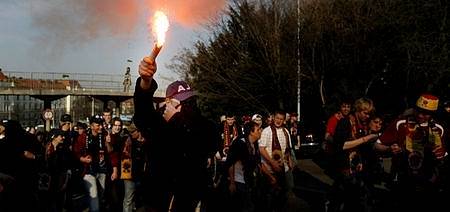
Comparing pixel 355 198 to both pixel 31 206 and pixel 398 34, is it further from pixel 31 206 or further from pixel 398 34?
pixel 398 34

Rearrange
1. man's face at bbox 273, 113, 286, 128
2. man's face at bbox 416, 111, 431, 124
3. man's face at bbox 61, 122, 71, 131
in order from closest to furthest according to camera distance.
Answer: man's face at bbox 416, 111, 431, 124 < man's face at bbox 273, 113, 286, 128 < man's face at bbox 61, 122, 71, 131

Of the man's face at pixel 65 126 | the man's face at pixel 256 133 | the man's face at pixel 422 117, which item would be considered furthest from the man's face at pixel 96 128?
the man's face at pixel 422 117

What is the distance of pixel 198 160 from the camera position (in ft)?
14.8

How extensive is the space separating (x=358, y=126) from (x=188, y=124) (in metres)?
4.37

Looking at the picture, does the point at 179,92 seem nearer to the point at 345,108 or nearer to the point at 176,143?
the point at 176,143

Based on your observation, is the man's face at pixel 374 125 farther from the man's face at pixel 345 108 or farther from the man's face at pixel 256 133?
the man's face at pixel 256 133

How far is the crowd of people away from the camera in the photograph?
4.34 metres

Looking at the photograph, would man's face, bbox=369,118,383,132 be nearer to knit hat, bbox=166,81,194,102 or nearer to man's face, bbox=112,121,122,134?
knit hat, bbox=166,81,194,102

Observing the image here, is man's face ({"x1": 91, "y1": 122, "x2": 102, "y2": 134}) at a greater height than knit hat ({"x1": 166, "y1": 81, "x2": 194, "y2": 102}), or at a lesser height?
lesser

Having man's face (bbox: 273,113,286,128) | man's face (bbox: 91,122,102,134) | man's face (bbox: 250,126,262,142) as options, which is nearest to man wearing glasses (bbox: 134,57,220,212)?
man's face (bbox: 250,126,262,142)

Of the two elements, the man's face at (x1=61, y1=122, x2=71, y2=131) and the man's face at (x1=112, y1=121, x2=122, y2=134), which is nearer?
the man's face at (x1=112, y1=121, x2=122, y2=134)

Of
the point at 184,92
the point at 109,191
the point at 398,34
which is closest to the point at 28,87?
the point at 398,34

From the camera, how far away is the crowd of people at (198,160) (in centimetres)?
434

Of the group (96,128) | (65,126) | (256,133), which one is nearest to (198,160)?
(256,133)
